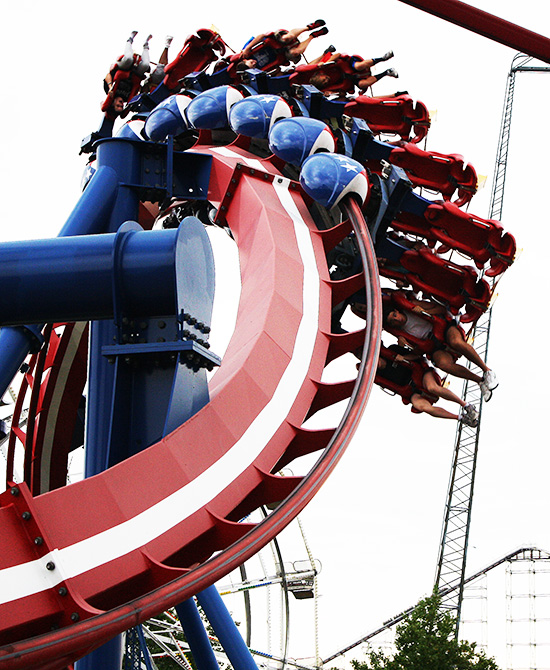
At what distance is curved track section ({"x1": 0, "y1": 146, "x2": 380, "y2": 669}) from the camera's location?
494 cm

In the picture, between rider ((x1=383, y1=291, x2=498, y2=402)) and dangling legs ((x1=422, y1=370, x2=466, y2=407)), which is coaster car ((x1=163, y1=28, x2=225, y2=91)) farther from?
dangling legs ((x1=422, y1=370, x2=466, y2=407))

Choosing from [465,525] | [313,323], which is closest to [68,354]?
[313,323]

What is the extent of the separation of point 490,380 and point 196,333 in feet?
19.6

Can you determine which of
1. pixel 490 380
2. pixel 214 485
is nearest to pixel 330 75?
pixel 490 380

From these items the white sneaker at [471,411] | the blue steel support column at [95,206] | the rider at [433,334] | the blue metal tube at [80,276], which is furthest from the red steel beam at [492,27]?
the white sneaker at [471,411]

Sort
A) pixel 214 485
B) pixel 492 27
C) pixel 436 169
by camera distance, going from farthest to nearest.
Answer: pixel 436 169
pixel 214 485
pixel 492 27

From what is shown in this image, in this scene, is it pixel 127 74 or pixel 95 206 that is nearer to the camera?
pixel 95 206

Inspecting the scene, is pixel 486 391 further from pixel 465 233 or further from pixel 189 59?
pixel 189 59

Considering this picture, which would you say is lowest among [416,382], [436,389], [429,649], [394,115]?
[429,649]

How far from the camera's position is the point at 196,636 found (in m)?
9.52

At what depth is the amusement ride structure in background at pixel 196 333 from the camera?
17.3ft

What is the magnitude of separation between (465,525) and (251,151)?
32681 millimetres

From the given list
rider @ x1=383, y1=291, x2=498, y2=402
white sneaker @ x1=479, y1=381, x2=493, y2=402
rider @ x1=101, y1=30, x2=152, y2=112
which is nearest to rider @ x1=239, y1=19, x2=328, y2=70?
rider @ x1=101, y1=30, x2=152, y2=112

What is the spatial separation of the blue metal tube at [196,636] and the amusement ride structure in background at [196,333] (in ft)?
0.05
